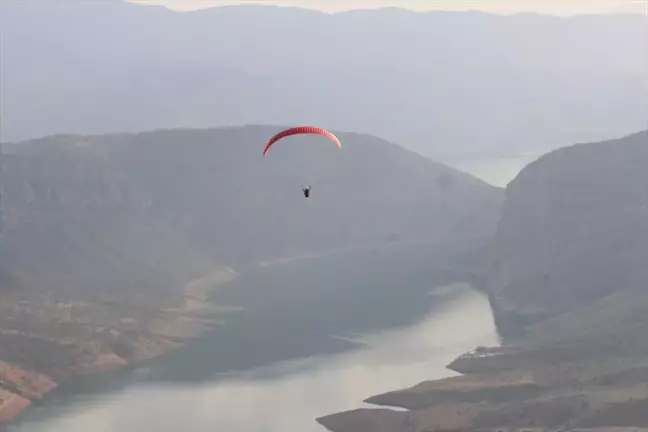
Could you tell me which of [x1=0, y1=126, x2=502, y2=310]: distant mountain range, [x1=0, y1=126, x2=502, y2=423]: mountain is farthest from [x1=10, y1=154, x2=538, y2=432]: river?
[x1=0, y1=126, x2=502, y2=310]: distant mountain range

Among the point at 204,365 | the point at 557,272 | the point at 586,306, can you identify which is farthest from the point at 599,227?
the point at 204,365

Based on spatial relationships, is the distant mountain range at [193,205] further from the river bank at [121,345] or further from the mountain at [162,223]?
the river bank at [121,345]

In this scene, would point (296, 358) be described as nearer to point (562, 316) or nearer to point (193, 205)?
point (562, 316)

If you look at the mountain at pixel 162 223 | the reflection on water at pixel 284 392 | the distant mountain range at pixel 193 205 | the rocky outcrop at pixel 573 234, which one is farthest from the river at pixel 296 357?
the distant mountain range at pixel 193 205

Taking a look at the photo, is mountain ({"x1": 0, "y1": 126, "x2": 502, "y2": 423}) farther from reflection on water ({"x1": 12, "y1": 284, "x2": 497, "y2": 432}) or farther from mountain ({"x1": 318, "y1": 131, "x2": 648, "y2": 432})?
mountain ({"x1": 318, "y1": 131, "x2": 648, "y2": 432})

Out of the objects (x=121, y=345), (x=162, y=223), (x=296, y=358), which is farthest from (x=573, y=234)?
(x=162, y=223)

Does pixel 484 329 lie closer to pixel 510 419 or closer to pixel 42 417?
pixel 510 419
